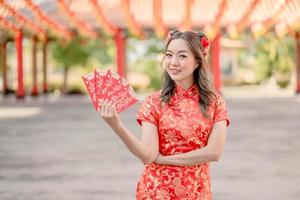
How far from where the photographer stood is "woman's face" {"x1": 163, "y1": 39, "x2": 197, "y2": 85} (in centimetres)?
263

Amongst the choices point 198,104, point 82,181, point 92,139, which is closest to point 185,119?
point 198,104

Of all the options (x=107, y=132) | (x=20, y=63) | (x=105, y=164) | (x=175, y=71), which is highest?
(x=175, y=71)

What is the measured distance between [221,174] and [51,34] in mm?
25347

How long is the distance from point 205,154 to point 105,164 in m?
6.56

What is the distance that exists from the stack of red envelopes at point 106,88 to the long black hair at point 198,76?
0.33 m

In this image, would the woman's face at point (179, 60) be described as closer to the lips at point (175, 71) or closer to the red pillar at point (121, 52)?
the lips at point (175, 71)

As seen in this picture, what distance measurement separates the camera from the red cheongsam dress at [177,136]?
2.63m

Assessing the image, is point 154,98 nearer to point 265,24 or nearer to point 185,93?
point 185,93

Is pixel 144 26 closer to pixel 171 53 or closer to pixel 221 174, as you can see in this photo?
pixel 221 174

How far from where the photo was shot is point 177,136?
264cm

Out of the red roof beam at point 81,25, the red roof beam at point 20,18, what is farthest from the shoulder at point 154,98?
Result: the red roof beam at point 81,25

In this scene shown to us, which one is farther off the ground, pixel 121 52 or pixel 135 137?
pixel 135 137

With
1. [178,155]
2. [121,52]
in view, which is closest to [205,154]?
[178,155]

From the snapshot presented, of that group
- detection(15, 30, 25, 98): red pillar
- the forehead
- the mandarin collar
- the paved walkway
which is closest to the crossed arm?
the mandarin collar
